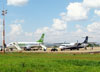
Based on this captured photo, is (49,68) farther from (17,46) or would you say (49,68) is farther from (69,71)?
(17,46)

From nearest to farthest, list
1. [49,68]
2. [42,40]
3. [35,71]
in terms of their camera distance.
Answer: [35,71], [49,68], [42,40]

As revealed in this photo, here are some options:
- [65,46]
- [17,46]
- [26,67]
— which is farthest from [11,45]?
[26,67]

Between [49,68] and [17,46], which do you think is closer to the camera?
[49,68]

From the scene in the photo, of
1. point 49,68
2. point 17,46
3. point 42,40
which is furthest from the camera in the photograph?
point 42,40

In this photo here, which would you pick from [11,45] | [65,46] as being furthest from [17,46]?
[65,46]

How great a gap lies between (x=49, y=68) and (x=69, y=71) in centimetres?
239

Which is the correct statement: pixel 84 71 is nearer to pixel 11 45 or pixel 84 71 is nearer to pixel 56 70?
pixel 56 70

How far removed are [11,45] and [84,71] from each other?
290 ft

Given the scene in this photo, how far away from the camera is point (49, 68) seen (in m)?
26.5

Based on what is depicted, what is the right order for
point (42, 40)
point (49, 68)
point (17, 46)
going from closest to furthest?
point (49, 68), point (17, 46), point (42, 40)

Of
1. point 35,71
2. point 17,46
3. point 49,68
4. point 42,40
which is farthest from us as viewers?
point 42,40

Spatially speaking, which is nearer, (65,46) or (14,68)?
(14,68)

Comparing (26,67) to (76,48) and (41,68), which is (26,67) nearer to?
(41,68)

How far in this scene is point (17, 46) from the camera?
11019 centimetres
